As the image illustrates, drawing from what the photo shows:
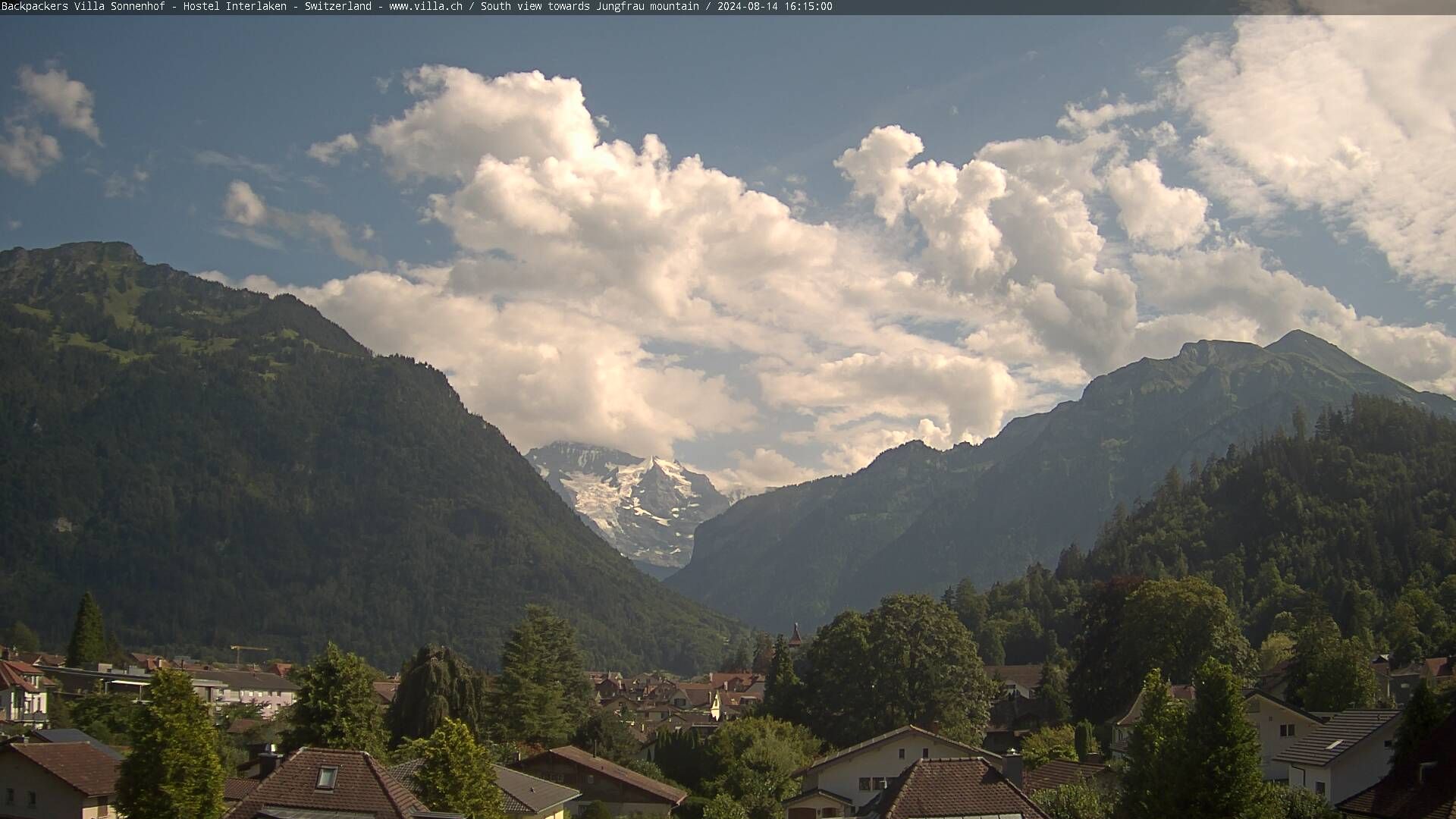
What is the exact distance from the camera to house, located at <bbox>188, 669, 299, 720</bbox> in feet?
374

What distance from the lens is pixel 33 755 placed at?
46.7 meters

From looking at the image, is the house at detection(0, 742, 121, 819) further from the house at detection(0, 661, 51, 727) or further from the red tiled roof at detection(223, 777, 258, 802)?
the house at detection(0, 661, 51, 727)

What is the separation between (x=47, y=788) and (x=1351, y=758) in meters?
48.8

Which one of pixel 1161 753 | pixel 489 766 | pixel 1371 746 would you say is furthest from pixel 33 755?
pixel 1371 746

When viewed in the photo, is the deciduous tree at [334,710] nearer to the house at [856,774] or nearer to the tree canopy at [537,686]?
the tree canopy at [537,686]

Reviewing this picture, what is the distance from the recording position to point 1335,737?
47469 mm

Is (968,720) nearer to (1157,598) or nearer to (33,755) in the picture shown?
(1157,598)

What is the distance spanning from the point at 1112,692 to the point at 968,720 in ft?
54.1

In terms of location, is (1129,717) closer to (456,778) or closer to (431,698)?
(431,698)

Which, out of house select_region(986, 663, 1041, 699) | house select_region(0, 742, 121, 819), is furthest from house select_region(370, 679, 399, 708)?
house select_region(986, 663, 1041, 699)

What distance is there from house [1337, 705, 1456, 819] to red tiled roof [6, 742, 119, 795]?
42.7 metres

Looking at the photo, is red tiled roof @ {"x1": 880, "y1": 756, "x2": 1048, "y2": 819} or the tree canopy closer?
red tiled roof @ {"x1": 880, "y1": 756, "x2": 1048, "y2": 819}

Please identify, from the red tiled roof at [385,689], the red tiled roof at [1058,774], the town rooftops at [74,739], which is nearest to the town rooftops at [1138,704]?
the red tiled roof at [1058,774]

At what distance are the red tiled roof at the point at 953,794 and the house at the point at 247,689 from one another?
78.8 metres
